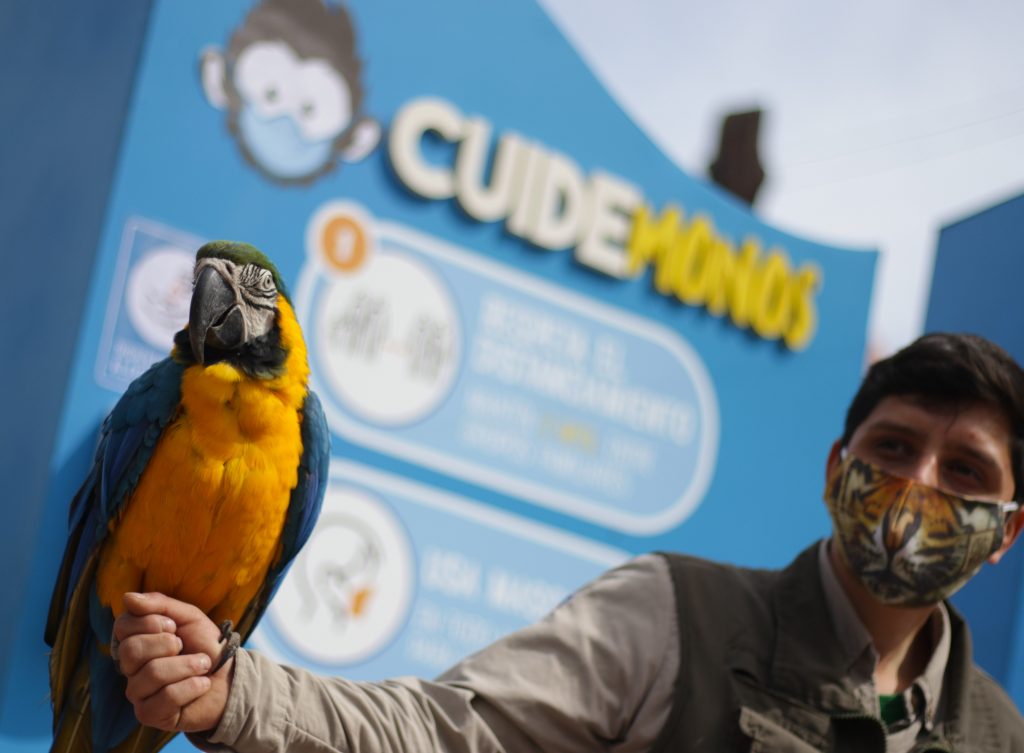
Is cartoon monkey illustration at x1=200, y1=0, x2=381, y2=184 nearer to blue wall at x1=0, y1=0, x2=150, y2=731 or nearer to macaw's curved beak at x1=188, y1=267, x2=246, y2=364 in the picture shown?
blue wall at x1=0, y1=0, x2=150, y2=731

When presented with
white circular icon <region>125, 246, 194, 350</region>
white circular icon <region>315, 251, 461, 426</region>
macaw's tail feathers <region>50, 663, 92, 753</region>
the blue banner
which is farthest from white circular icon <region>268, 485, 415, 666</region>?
macaw's tail feathers <region>50, 663, 92, 753</region>

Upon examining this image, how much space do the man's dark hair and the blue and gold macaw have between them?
958 mm

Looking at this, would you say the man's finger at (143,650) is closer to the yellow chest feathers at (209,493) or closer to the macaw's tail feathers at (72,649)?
the yellow chest feathers at (209,493)

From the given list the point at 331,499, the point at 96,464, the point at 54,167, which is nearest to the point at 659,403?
the point at 331,499

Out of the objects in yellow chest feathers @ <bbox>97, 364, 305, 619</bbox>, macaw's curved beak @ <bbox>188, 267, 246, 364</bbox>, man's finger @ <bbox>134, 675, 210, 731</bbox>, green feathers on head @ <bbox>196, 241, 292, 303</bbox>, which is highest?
green feathers on head @ <bbox>196, 241, 292, 303</bbox>

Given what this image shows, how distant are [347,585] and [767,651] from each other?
224 centimetres

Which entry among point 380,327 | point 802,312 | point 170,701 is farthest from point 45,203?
point 802,312

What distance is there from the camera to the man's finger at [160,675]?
3.87ft

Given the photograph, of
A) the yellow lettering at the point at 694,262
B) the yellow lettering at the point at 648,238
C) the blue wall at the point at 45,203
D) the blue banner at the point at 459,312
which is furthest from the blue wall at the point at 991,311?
the blue wall at the point at 45,203

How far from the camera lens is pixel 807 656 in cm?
171

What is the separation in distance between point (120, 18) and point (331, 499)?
163 centimetres

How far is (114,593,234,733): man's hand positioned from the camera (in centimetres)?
119

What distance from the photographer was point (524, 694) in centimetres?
156

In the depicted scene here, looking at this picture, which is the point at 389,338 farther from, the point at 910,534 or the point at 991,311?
the point at 991,311
